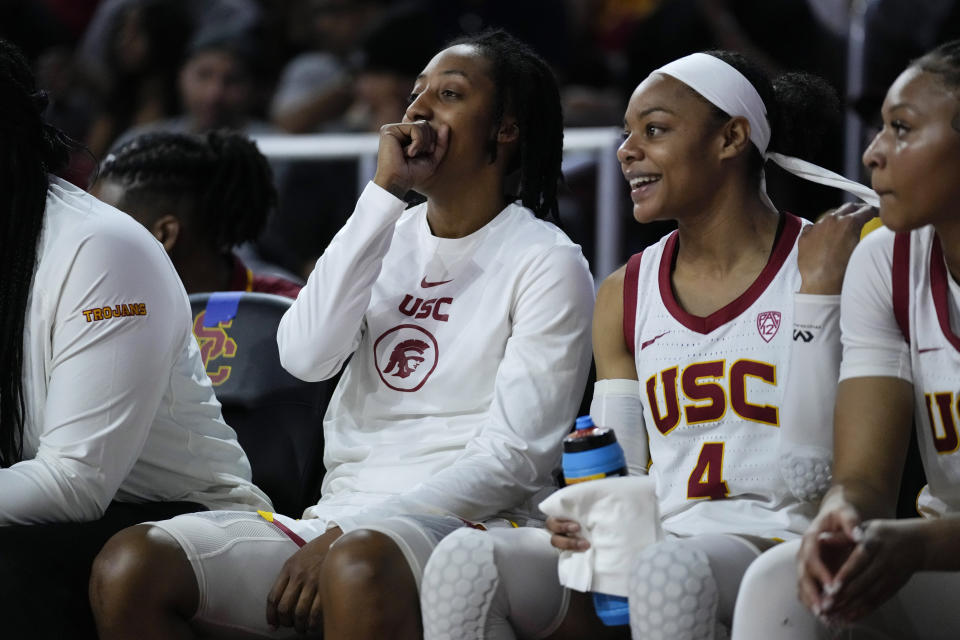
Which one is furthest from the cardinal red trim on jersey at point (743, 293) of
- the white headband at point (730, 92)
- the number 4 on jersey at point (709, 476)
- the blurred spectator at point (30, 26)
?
the blurred spectator at point (30, 26)

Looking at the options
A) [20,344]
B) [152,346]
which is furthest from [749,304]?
[20,344]

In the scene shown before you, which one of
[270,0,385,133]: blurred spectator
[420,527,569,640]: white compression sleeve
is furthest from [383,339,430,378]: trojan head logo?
[270,0,385,133]: blurred spectator

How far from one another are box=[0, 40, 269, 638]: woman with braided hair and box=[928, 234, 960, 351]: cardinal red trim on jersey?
1.36 m

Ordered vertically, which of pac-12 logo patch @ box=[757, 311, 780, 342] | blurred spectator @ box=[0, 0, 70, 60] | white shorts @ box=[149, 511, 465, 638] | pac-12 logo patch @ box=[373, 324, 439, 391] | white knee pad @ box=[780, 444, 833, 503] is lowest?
white shorts @ box=[149, 511, 465, 638]

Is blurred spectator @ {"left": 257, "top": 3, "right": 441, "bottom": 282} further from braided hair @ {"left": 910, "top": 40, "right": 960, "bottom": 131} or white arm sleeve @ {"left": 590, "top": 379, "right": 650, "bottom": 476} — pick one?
braided hair @ {"left": 910, "top": 40, "right": 960, "bottom": 131}

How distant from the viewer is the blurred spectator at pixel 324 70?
21.0 ft

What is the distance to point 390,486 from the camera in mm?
2732

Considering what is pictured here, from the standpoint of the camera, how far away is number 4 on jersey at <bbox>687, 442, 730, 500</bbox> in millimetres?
2432

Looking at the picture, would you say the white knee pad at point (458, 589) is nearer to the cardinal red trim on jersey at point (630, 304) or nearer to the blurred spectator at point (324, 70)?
the cardinal red trim on jersey at point (630, 304)

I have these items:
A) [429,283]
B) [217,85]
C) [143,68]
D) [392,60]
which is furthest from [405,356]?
[143,68]

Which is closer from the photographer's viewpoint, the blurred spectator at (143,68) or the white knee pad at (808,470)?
the white knee pad at (808,470)

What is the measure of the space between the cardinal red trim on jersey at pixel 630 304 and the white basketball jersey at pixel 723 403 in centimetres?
2

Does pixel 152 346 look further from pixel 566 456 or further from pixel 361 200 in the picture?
pixel 566 456

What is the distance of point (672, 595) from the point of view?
1.98 meters
